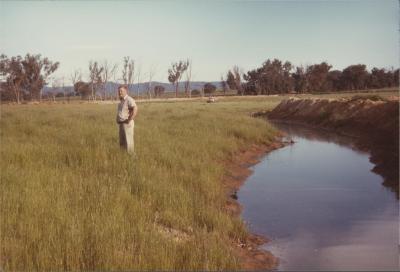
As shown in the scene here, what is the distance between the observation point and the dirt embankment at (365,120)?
14.9m

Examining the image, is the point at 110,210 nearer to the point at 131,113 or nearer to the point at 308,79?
the point at 131,113

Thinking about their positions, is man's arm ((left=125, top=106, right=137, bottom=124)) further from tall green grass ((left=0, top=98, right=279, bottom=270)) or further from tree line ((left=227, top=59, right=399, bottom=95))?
tree line ((left=227, top=59, right=399, bottom=95))

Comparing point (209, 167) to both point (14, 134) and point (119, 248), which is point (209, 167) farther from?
point (14, 134)

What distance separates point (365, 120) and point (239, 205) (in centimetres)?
1731

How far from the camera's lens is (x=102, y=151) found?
10.7 metres

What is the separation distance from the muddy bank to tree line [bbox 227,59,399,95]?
64368 millimetres

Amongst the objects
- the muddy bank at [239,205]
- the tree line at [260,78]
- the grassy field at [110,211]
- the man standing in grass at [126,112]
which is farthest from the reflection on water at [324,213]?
the tree line at [260,78]

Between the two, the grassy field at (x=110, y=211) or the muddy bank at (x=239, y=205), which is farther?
the muddy bank at (x=239, y=205)

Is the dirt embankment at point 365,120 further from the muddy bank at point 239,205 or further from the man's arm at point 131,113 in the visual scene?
the man's arm at point 131,113

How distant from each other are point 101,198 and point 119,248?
1.70 m

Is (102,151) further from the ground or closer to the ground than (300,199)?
further from the ground

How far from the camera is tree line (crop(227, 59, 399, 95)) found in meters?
80.2

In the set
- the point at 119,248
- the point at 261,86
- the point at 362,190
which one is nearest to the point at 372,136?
the point at 362,190

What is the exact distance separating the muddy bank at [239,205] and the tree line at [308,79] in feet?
211
